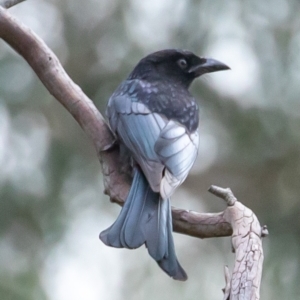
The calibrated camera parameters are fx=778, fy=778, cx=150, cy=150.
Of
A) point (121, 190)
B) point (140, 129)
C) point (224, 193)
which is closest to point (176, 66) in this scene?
point (140, 129)

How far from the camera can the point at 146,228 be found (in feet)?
10.2

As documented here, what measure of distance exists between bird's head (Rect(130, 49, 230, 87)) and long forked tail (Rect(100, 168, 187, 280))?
1.08 metres

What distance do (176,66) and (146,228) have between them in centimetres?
144

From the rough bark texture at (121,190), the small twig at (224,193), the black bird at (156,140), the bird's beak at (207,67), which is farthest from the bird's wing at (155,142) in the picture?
the bird's beak at (207,67)

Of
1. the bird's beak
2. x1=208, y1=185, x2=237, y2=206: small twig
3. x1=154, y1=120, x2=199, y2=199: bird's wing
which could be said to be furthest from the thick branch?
the bird's beak

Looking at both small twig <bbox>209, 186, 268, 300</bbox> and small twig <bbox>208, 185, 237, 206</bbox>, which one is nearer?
small twig <bbox>209, 186, 268, 300</bbox>

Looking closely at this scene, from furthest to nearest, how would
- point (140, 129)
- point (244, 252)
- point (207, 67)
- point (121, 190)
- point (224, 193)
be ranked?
point (207, 67)
point (140, 129)
point (121, 190)
point (224, 193)
point (244, 252)

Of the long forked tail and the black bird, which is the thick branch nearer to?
the black bird

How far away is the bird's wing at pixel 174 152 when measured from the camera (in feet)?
10.8

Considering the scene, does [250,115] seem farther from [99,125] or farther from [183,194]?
[99,125]

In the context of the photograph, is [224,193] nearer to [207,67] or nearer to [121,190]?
[121,190]

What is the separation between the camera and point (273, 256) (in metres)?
5.32

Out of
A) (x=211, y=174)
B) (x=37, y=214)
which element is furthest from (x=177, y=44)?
(x=37, y=214)

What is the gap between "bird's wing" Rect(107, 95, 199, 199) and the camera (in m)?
3.31
